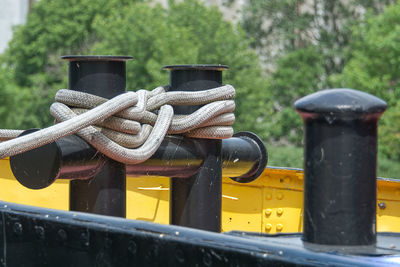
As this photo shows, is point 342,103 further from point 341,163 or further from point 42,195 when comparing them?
point 42,195

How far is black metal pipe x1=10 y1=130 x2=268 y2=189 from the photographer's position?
2.35 m

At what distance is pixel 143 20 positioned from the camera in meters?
26.4

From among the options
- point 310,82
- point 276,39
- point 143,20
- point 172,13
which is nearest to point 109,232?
point 143,20

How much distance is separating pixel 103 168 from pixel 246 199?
1114 mm

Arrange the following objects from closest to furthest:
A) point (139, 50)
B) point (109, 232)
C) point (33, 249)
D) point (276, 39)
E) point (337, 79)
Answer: point (109, 232) → point (33, 249) → point (337, 79) → point (139, 50) → point (276, 39)

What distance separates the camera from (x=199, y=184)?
2707 millimetres

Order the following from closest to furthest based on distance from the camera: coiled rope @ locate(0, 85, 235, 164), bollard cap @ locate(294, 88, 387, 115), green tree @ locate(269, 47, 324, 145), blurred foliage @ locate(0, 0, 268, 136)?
bollard cap @ locate(294, 88, 387, 115)
coiled rope @ locate(0, 85, 235, 164)
blurred foliage @ locate(0, 0, 268, 136)
green tree @ locate(269, 47, 324, 145)

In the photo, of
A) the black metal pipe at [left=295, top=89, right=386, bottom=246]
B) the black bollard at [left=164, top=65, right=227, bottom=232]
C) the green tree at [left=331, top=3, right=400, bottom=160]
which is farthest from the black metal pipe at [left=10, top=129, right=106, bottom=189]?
the green tree at [left=331, top=3, right=400, bottom=160]

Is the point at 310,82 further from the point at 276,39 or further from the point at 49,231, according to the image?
the point at 49,231

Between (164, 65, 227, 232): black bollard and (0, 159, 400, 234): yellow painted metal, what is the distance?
71 cm

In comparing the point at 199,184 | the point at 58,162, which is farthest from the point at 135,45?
the point at 58,162

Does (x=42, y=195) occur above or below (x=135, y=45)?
below

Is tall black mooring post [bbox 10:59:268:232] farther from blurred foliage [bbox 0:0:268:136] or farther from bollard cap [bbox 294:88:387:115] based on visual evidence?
blurred foliage [bbox 0:0:268:136]

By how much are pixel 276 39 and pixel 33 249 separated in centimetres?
3479
